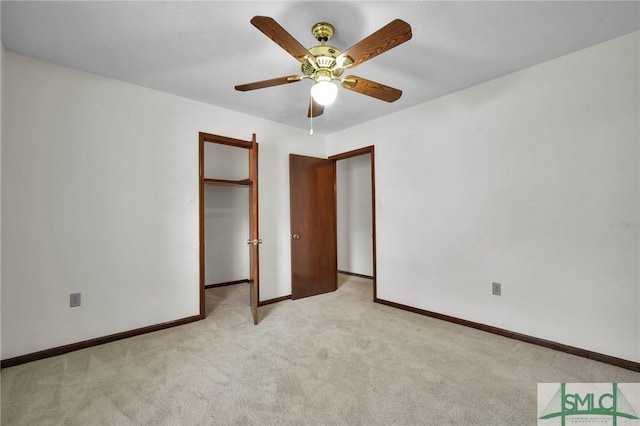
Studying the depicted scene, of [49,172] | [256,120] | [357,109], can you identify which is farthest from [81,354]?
[357,109]

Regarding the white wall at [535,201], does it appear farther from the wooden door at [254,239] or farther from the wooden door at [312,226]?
the wooden door at [254,239]

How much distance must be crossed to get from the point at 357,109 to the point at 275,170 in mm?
1328

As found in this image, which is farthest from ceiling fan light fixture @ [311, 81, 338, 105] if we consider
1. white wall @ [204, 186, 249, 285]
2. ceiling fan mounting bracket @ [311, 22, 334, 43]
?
white wall @ [204, 186, 249, 285]

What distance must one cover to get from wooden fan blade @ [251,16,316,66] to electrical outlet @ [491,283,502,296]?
2518 mm

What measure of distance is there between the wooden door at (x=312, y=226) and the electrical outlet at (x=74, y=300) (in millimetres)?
2250

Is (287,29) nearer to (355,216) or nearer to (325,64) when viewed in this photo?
(325,64)

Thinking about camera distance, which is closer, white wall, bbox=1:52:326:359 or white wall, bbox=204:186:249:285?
white wall, bbox=1:52:326:359

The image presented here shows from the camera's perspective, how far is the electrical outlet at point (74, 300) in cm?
248

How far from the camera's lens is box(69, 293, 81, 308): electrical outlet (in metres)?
2.48

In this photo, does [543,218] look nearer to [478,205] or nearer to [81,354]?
[478,205]

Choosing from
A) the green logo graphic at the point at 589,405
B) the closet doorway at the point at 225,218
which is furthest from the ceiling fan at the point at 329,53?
the closet doorway at the point at 225,218

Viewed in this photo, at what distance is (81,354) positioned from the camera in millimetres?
2398

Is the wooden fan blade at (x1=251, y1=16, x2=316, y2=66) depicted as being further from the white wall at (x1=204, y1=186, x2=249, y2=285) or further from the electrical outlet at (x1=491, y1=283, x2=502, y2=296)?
the white wall at (x1=204, y1=186, x2=249, y2=285)

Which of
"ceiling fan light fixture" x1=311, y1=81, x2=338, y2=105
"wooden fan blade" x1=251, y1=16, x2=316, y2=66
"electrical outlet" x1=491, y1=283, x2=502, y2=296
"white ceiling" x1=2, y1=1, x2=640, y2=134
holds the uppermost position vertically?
"white ceiling" x1=2, y1=1, x2=640, y2=134
